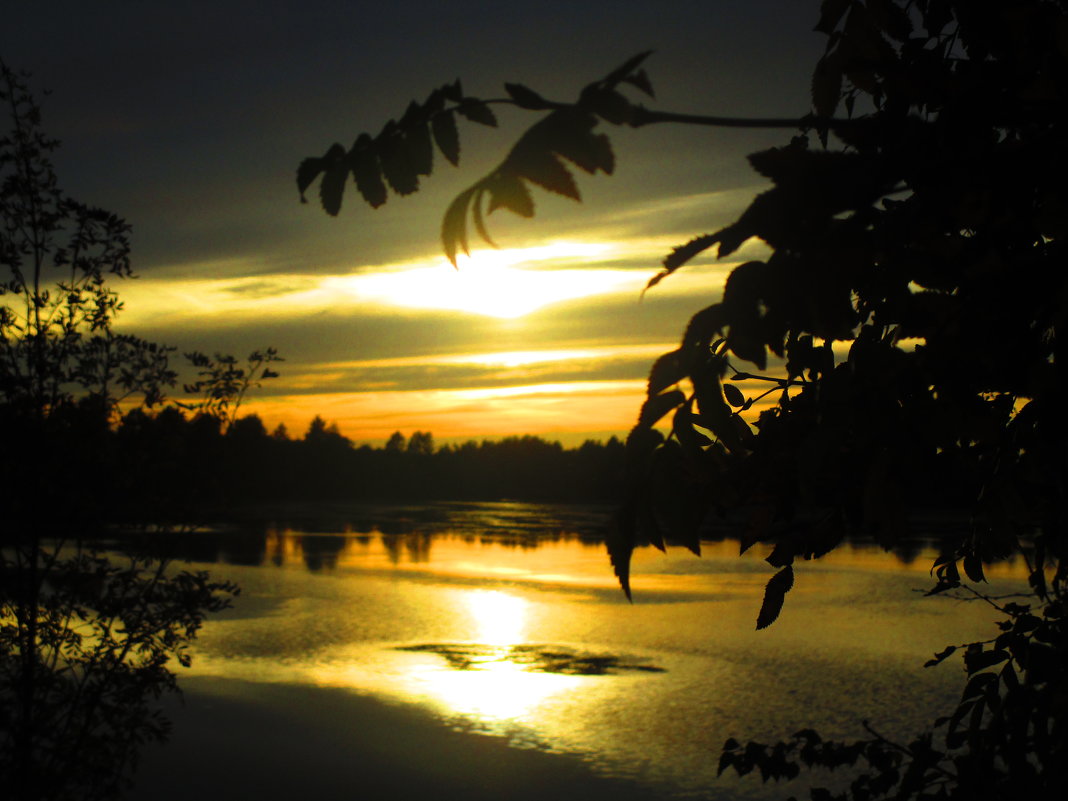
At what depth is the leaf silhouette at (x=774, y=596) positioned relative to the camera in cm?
165

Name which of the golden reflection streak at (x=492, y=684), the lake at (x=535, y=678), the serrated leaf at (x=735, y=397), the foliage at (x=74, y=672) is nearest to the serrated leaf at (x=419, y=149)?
the serrated leaf at (x=735, y=397)

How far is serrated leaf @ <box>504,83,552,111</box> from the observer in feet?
3.63

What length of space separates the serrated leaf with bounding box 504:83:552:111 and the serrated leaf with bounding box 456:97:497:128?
0.15m

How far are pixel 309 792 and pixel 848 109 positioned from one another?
1288 centimetres

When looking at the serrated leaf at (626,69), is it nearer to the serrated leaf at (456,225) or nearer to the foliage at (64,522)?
the serrated leaf at (456,225)

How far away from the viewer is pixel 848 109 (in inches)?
91.4

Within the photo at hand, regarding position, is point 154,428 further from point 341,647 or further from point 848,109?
point 341,647

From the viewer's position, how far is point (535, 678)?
18.0 metres

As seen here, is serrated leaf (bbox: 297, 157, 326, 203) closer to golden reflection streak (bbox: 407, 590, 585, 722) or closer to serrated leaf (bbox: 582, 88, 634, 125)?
serrated leaf (bbox: 582, 88, 634, 125)

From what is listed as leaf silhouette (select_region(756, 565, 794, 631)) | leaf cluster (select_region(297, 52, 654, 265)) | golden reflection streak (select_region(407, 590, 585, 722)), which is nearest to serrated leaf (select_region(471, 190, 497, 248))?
leaf cluster (select_region(297, 52, 654, 265))

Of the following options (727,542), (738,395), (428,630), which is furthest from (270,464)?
(738,395)

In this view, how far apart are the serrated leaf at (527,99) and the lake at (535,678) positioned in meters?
7.87

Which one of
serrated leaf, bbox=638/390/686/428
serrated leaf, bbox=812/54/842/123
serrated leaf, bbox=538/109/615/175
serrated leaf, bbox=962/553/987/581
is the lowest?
serrated leaf, bbox=962/553/987/581

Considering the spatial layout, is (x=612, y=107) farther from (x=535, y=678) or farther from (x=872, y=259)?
(x=535, y=678)
